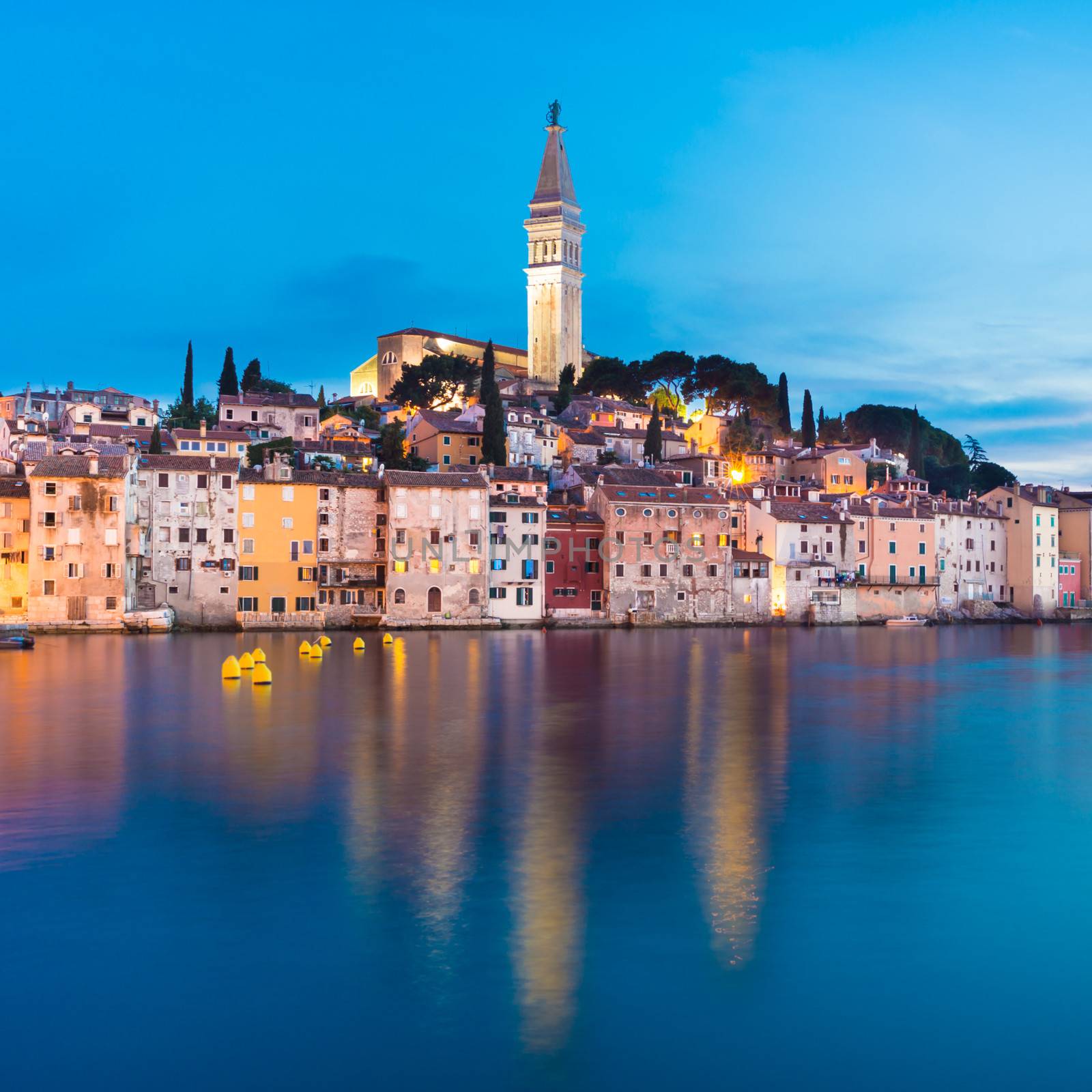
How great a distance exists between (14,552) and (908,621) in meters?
49.7

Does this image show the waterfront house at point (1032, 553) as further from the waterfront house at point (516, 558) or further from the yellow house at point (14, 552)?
the yellow house at point (14, 552)

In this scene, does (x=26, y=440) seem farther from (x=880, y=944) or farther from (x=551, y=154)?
(x=551, y=154)

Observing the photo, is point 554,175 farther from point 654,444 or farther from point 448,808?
point 448,808

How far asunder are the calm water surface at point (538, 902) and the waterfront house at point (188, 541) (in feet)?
98.3

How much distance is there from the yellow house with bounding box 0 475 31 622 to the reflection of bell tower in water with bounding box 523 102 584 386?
88.5 metres

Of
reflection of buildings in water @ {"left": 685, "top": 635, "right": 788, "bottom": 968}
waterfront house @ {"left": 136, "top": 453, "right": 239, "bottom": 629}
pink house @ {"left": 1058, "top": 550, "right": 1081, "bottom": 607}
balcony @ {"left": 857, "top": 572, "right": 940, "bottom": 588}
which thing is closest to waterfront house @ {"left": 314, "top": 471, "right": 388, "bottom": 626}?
waterfront house @ {"left": 136, "top": 453, "right": 239, "bottom": 629}

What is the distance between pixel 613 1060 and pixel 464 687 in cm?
2403

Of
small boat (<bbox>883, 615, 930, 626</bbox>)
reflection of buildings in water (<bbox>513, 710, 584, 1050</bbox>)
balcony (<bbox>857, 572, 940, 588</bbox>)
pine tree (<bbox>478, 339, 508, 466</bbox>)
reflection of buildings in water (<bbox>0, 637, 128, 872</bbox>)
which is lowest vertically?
reflection of buildings in water (<bbox>513, 710, 584, 1050</bbox>)

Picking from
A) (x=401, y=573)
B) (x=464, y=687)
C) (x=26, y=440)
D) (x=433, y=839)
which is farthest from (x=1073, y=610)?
(x=433, y=839)

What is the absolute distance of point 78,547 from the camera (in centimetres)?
5234

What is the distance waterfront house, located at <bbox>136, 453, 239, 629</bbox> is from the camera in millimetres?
55781

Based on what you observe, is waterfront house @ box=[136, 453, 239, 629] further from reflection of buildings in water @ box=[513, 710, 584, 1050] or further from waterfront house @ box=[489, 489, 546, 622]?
reflection of buildings in water @ box=[513, 710, 584, 1050]

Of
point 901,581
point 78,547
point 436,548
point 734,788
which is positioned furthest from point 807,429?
point 734,788

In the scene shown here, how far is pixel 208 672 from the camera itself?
3553 centimetres
